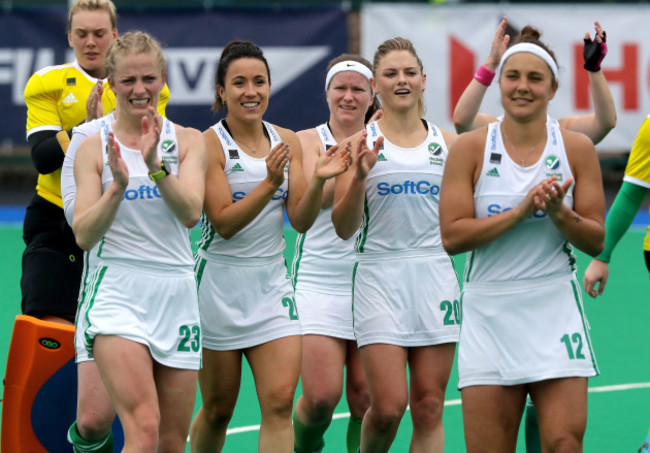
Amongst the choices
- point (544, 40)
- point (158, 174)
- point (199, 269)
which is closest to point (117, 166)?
point (158, 174)

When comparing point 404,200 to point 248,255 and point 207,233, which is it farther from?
point 207,233

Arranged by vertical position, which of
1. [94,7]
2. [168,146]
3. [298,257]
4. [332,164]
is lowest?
[298,257]

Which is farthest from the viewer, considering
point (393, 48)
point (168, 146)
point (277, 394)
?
point (393, 48)

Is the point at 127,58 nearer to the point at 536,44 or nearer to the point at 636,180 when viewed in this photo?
the point at 536,44

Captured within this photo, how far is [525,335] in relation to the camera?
490 cm

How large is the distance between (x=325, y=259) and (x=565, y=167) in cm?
195

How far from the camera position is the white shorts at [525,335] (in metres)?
4.84

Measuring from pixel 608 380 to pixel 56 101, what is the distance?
14.1 ft

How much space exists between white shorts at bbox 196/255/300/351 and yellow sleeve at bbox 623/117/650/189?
5.70ft

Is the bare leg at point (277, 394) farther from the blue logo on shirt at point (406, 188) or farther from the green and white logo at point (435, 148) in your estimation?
the green and white logo at point (435, 148)

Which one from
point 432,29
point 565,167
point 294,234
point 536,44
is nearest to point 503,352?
point 565,167

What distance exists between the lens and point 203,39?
55.3ft

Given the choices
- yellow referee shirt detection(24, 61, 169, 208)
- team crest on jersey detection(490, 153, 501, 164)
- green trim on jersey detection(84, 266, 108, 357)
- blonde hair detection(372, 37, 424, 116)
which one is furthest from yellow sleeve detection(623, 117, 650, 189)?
green trim on jersey detection(84, 266, 108, 357)

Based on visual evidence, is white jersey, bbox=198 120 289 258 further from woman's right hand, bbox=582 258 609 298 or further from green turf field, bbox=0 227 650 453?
green turf field, bbox=0 227 650 453
